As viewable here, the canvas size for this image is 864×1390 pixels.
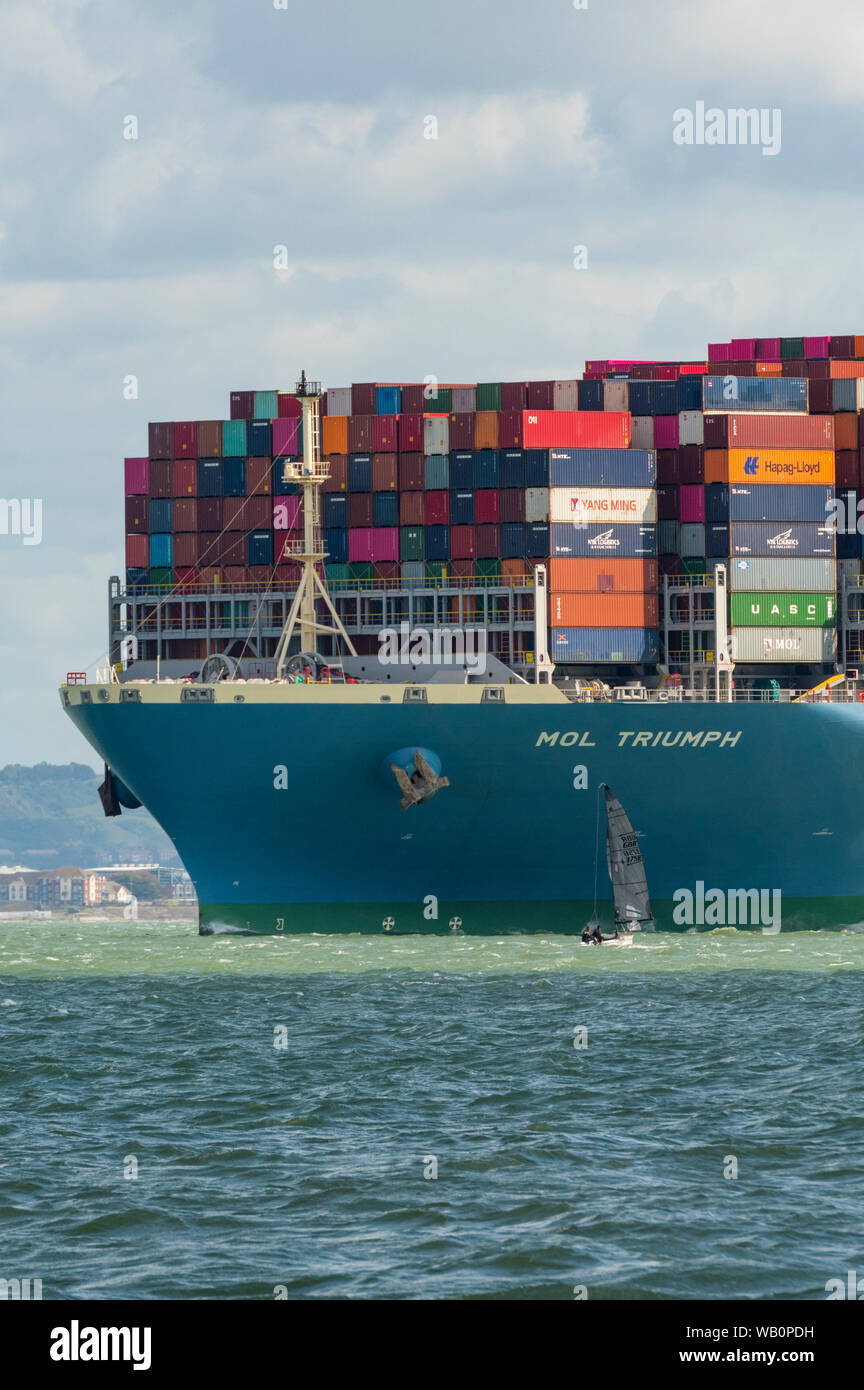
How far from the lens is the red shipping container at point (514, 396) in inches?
2635

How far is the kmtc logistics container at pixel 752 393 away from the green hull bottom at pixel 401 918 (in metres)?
17.9

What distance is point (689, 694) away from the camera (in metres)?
61.1

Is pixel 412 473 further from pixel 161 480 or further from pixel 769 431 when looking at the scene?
pixel 769 431

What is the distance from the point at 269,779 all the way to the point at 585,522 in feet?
48.0

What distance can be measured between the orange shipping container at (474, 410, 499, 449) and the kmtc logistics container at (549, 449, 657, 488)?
2.15m

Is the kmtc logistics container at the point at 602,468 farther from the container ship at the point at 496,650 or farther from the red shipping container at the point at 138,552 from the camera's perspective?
the red shipping container at the point at 138,552

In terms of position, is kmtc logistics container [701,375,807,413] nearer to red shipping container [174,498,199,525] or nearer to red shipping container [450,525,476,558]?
red shipping container [450,525,476,558]

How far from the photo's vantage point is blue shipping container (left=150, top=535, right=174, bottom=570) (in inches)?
2650

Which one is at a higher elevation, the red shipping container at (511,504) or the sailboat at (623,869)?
the red shipping container at (511,504)


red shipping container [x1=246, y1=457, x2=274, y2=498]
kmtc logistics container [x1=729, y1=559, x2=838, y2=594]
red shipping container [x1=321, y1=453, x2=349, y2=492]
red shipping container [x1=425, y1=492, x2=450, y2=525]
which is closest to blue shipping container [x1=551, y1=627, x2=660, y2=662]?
kmtc logistics container [x1=729, y1=559, x2=838, y2=594]

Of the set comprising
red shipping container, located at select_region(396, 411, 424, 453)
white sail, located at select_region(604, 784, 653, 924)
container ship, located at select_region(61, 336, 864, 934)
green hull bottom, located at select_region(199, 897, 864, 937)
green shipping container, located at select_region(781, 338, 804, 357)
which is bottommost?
green hull bottom, located at select_region(199, 897, 864, 937)

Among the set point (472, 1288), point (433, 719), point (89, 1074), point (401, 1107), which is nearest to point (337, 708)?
point (433, 719)

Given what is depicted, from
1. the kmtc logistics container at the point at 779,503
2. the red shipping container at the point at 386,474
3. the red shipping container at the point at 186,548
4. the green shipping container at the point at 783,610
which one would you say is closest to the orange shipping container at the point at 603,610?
the green shipping container at the point at 783,610

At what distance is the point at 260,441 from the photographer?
2623 inches
